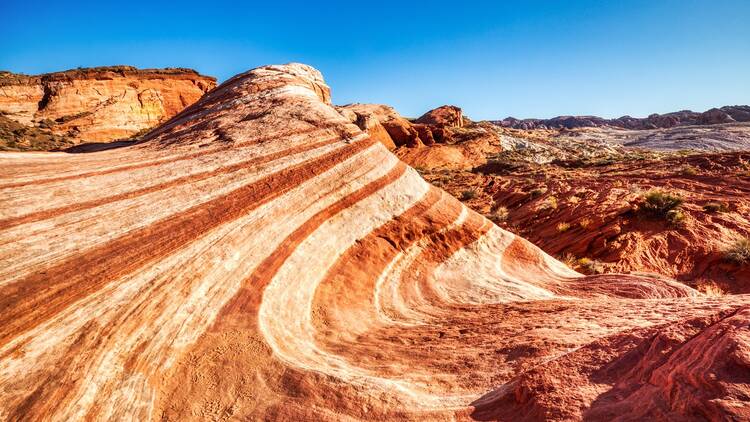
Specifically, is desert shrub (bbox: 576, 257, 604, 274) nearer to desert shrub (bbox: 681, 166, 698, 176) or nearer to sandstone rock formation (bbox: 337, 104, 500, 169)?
desert shrub (bbox: 681, 166, 698, 176)

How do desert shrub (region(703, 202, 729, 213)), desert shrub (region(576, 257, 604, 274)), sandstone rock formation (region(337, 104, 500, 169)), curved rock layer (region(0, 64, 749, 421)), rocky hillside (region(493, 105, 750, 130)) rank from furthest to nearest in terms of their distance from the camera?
rocky hillside (region(493, 105, 750, 130)) < sandstone rock formation (region(337, 104, 500, 169)) < desert shrub (region(703, 202, 729, 213)) < desert shrub (region(576, 257, 604, 274)) < curved rock layer (region(0, 64, 749, 421))

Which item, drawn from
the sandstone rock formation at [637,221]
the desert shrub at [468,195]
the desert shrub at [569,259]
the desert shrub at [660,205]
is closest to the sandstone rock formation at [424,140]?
the desert shrub at [468,195]

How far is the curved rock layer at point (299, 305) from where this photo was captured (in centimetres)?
269

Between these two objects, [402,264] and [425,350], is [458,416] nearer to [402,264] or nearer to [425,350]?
[425,350]

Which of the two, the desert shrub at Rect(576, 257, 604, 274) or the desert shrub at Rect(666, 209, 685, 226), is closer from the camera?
the desert shrub at Rect(576, 257, 604, 274)

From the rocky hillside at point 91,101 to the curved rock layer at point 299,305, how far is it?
33.4 metres

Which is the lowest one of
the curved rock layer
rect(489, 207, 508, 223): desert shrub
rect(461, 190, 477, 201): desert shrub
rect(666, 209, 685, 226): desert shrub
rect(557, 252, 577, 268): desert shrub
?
rect(557, 252, 577, 268): desert shrub

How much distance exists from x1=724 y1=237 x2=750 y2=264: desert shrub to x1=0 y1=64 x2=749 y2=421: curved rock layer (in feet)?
21.6

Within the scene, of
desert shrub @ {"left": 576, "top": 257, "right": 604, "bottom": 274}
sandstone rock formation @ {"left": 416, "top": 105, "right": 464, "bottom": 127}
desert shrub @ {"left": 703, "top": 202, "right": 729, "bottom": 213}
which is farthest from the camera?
sandstone rock formation @ {"left": 416, "top": 105, "right": 464, "bottom": 127}

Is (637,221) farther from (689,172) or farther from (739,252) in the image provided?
(689,172)

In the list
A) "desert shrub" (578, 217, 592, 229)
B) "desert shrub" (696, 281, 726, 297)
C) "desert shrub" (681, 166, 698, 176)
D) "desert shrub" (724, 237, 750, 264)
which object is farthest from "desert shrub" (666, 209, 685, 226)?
"desert shrub" (681, 166, 698, 176)

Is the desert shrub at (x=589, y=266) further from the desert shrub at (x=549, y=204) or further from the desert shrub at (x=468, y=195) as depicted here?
the desert shrub at (x=468, y=195)

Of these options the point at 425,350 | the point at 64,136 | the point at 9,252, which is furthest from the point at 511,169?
the point at 64,136

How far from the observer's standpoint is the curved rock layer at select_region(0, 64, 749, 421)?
2693 millimetres
